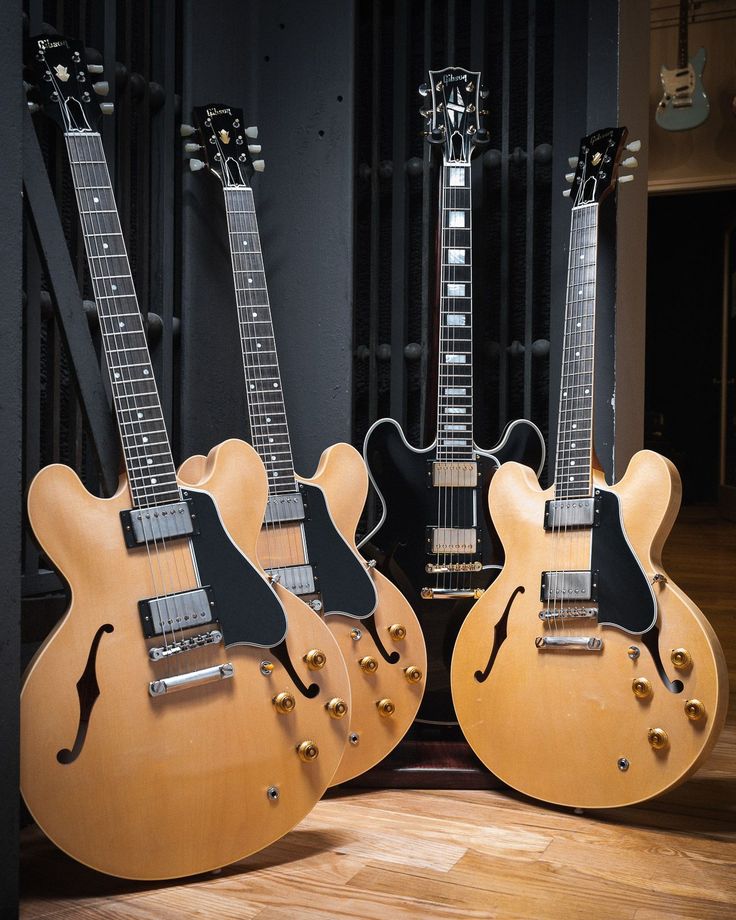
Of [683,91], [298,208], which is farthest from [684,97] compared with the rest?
[298,208]

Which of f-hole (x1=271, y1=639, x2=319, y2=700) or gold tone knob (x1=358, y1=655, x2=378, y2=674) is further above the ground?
f-hole (x1=271, y1=639, x2=319, y2=700)

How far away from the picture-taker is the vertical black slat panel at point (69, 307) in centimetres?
137

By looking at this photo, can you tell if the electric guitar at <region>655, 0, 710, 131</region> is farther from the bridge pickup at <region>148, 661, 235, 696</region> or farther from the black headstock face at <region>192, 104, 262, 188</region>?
the bridge pickup at <region>148, 661, 235, 696</region>

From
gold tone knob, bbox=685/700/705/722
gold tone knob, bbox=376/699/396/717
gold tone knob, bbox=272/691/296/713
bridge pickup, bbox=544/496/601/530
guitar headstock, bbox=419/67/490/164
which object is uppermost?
guitar headstock, bbox=419/67/490/164

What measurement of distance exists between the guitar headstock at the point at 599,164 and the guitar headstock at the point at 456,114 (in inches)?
8.6

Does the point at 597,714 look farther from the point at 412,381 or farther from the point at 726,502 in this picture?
the point at 726,502

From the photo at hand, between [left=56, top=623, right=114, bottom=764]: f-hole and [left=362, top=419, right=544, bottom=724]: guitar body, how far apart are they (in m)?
0.68

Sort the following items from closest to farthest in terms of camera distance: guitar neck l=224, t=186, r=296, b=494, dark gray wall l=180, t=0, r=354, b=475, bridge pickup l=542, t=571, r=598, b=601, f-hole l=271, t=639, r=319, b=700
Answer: f-hole l=271, t=639, r=319, b=700 → bridge pickup l=542, t=571, r=598, b=601 → guitar neck l=224, t=186, r=296, b=494 → dark gray wall l=180, t=0, r=354, b=475

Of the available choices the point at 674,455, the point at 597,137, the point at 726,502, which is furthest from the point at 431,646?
the point at 674,455

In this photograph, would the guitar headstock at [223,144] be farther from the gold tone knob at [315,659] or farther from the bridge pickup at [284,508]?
the gold tone knob at [315,659]

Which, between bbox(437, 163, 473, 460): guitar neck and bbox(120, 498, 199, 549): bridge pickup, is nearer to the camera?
bbox(120, 498, 199, 549): bridge pickup

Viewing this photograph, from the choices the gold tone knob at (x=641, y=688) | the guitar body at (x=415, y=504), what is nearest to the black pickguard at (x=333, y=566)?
the guitar body at (x=415, y=504)

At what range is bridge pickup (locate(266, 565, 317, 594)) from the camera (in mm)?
1642

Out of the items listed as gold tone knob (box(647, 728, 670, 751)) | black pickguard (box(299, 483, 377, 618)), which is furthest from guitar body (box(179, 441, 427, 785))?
gold tone knob (box(647, 728, 670, 751))
